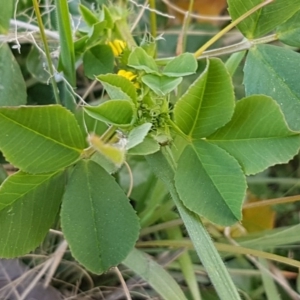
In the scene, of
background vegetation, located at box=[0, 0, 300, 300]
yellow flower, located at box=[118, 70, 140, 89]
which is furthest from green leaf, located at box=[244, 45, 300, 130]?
yellow flower, located at box=[118, 70, 140, 89]

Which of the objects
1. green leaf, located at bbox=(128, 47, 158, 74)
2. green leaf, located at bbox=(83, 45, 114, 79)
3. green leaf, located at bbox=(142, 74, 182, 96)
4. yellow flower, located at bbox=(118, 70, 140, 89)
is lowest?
green leaf, located at bbox=(83, 45, 114, 79)

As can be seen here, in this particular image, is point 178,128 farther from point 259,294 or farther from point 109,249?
point 259,294

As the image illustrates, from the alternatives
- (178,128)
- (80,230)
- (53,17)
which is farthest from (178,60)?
(53,17)

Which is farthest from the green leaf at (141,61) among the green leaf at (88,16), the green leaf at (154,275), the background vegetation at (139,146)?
the green leaf at (154,275)

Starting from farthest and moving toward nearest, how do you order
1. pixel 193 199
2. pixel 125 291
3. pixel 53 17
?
pixel 53 17 → pixel 125 291 → pixel 193 199

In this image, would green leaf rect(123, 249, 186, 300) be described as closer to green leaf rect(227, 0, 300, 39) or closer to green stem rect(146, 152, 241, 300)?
green stem rect(146, 152, 241, 300)

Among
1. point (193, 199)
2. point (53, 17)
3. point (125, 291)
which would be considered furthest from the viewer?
point (53, 17)

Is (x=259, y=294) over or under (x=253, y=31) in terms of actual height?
under
